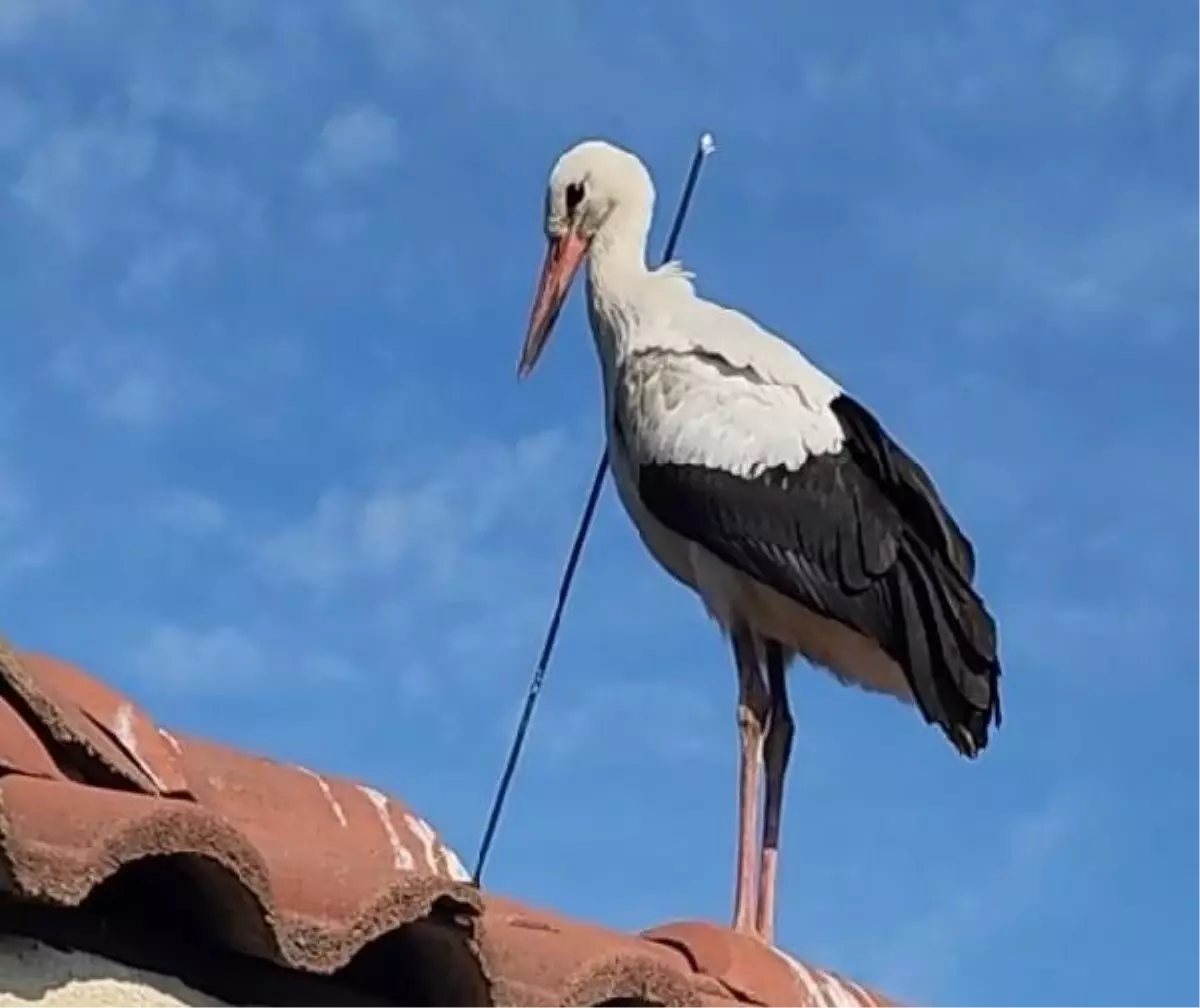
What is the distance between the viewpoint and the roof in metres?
2.73

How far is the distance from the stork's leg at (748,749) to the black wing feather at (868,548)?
0.69 feet

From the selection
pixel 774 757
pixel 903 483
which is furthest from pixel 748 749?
pixel 903 483

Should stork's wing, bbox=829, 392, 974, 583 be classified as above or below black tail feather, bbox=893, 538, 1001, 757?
above

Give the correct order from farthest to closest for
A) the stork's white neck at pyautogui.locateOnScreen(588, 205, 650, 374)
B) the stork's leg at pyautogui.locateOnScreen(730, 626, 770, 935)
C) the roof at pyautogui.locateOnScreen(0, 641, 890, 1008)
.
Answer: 1. the stork's white neck at pyautogui.locateOnScreen(588, 205, 650, 374)
2. the stork's leg at pyautogui.locateOnScreen(730, 626, 770, 935)
3. the roof at pyautogui.locateOnScreen(0, 641, 890, 1008)

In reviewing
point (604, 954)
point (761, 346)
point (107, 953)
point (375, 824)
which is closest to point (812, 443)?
point (761, 346)

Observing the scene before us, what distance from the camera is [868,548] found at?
634 cm

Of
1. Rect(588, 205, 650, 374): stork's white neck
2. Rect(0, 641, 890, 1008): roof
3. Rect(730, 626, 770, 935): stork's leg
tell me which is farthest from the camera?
Rect(588, 205, 650, 374): stork's white neck

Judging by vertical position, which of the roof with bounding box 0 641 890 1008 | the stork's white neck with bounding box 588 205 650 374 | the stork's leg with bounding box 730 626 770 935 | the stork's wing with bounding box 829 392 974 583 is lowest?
the roof with bounding box 0 641 890 1008

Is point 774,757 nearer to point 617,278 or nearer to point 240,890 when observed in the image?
point 617,278

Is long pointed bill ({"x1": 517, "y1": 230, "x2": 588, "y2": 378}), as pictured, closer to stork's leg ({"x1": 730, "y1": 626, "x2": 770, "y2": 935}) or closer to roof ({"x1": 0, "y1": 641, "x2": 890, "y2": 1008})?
stork's leg ({"x1": 730, "y1": 626, "x2": 770, "y2": 935})

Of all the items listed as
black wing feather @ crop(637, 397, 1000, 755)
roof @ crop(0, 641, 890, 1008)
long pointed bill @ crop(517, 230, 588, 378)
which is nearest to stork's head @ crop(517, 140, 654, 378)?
long pointed bill @ crop(517, 230, 588, 378)

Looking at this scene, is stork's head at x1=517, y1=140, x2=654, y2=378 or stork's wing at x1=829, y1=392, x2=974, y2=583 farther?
stork's head at x1=517, y1=140, x2=654, y2=378

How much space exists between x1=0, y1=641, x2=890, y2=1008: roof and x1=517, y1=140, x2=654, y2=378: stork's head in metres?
3.64

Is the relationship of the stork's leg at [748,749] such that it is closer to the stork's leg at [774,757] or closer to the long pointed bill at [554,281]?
the stork's leg at [774,757]
